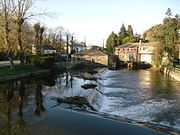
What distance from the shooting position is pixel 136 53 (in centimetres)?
5297

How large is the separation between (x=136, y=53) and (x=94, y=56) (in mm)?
14603

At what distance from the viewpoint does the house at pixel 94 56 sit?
1937 inches

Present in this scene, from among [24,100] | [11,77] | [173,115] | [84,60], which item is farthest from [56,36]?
[173,115]

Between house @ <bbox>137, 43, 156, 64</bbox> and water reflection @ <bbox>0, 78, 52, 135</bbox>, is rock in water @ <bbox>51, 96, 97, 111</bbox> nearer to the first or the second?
water reflection @ <bbox>0, 78, 52, 135</bbox>

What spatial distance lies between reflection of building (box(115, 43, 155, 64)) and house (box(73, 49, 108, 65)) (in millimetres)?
9827

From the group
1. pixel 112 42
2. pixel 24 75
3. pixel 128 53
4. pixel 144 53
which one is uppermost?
→ pixel 112 42

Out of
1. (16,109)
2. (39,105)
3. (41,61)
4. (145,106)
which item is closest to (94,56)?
(41,61)

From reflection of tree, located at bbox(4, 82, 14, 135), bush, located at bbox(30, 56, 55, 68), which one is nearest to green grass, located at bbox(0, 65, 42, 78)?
bush, located at bbox(30, 56, 55, 68)

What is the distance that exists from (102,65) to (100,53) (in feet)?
12.6

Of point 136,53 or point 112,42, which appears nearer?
point 136,53

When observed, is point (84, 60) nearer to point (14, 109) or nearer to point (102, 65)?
point (102, 65)

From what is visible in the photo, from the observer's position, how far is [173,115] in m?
12.2

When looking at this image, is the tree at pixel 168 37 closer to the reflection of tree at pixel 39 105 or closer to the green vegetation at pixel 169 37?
the green vegetation at pixel 169 37

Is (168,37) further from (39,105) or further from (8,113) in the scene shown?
(8,113)
